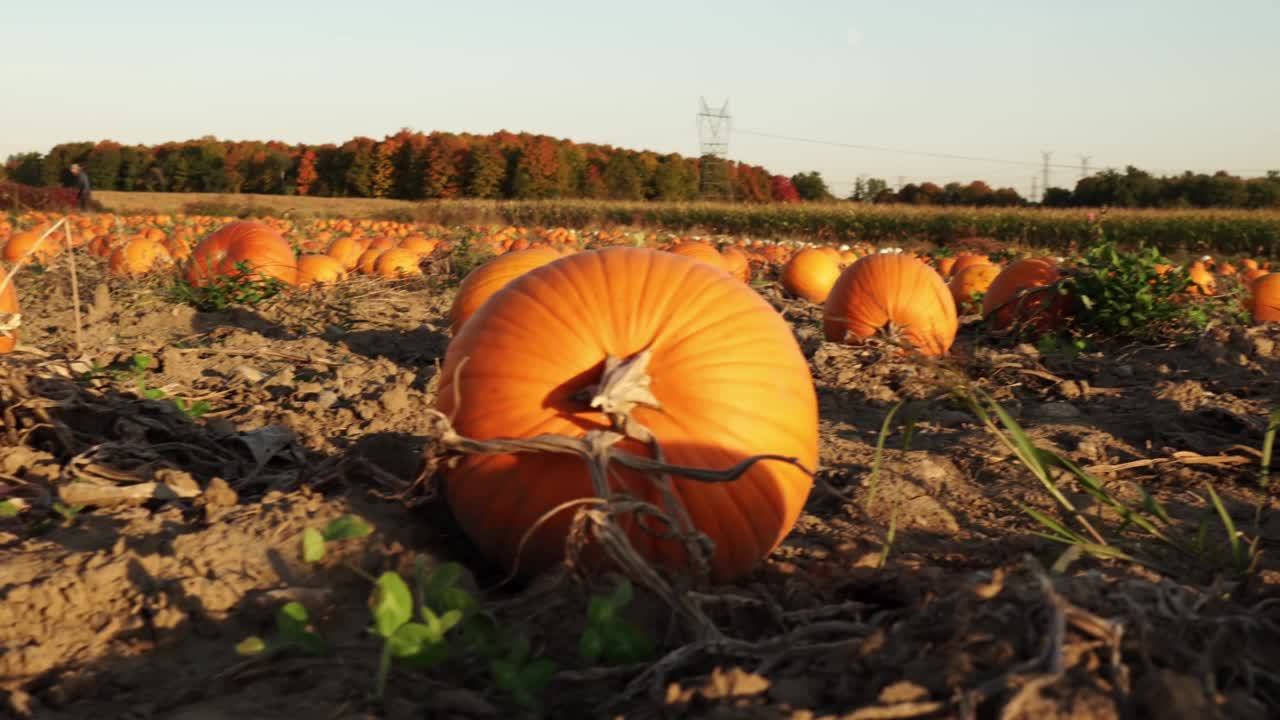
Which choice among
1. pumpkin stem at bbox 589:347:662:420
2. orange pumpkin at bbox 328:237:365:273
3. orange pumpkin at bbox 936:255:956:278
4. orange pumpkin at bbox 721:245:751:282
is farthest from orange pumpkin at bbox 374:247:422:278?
pumpkin stem at bbox 589:347:662:420

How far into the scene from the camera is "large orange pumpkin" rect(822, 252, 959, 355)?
546cm

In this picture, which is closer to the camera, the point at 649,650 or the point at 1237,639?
the point at 1237,639

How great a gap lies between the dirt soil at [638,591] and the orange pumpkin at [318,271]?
11.3 ft

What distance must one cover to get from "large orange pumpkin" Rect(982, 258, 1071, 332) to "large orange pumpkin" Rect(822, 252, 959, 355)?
0.91 m

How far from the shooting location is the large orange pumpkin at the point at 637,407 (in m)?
2.06

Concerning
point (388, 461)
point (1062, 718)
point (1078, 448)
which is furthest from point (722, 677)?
point (1078, 448)

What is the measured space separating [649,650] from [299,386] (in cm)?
282

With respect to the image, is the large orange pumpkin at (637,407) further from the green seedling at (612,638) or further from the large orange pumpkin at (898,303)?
the large orange pumpkin at (898,303)

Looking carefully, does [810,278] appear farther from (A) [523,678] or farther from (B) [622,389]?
(A) [523,678]

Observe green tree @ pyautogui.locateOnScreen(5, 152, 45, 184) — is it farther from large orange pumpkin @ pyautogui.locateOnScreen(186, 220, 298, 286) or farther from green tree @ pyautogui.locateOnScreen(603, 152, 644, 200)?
large orange pumpkin @ pyautogui.locateOnScreen(186, 220, 298, 286)

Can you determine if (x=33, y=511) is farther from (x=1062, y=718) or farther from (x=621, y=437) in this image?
(x=1062, y=718)

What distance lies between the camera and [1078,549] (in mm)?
1779

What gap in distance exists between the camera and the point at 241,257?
6953 mm

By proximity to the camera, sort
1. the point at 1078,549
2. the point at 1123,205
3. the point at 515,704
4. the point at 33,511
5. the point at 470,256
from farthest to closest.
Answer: the point at 1123,205
the point at 470,256
the point at 33,511
the point at 1078,549
the point at 515,704
